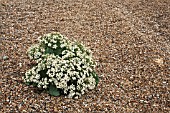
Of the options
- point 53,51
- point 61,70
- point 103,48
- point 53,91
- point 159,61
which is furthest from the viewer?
point 103,48

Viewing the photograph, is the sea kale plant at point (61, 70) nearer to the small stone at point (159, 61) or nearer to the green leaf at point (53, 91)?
the green leaf at point (53, 91)

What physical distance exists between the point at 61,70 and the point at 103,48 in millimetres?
1900

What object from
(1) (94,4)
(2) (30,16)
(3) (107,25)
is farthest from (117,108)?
(1) (94,4)

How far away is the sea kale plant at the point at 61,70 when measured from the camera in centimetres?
399

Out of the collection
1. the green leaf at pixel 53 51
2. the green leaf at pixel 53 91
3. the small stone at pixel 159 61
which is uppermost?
the green leaf at pixel 53 51

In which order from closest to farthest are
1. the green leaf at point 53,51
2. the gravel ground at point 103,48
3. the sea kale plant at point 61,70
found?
the sea kale plant at point 61,70 → the gravel ground at point 103,48 → the green leaf at point 53,51

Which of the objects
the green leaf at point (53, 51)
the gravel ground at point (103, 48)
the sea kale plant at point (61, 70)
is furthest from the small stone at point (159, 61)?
the green leaf at point (53, 51)

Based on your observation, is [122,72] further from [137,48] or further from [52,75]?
[52,75]

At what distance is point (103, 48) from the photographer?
5684 mm

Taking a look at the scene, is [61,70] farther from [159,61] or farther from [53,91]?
[159,61]

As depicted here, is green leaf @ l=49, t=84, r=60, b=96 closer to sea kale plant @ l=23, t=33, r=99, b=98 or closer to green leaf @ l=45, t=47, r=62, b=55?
sea kale plant @ l=23, t=33, r=99, b=98

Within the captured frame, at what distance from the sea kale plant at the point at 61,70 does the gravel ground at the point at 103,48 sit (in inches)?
5.6

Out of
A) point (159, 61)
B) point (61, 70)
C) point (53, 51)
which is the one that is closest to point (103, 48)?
point (159, 61)

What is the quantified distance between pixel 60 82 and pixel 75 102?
38 cm
